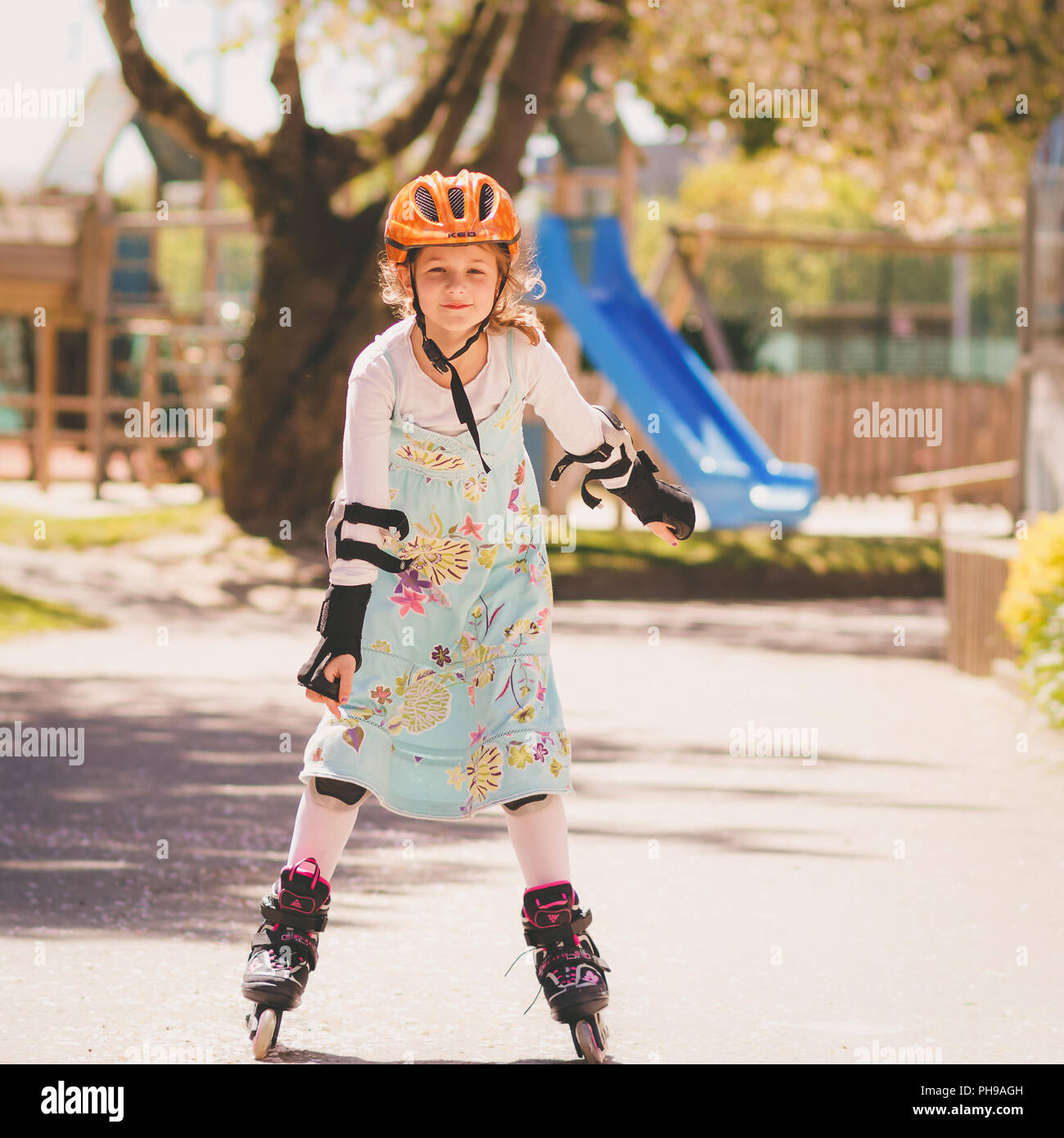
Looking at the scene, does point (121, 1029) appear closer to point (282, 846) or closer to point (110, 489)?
point (282, 846)

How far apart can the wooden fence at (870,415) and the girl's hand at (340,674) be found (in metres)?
25.3

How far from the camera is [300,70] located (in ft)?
56.6

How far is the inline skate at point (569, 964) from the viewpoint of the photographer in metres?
3.97

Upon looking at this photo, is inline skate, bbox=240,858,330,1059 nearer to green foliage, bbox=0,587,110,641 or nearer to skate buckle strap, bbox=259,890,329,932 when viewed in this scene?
skate buckle strap, bbox=259,890,329,932

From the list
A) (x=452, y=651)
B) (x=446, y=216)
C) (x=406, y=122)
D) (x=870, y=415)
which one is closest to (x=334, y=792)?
(x=452, y=651)

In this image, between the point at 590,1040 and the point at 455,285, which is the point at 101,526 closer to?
the point at 455,285

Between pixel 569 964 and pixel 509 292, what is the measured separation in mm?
1466

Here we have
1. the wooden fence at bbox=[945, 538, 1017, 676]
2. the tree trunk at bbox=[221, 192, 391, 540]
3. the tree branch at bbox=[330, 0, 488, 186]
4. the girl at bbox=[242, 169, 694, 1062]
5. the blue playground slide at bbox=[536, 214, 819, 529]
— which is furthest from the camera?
the blue playground slide at bbox=[536, 214, 819, 529]

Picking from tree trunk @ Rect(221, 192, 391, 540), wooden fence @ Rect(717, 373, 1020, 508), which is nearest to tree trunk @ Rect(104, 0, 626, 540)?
tree trunk @ Rect(221, 192, 391, 540)

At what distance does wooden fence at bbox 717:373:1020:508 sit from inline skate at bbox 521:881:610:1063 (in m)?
25.2

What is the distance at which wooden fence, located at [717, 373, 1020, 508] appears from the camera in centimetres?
2911

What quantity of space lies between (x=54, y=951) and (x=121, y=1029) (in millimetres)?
724

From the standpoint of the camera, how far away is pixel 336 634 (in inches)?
157
